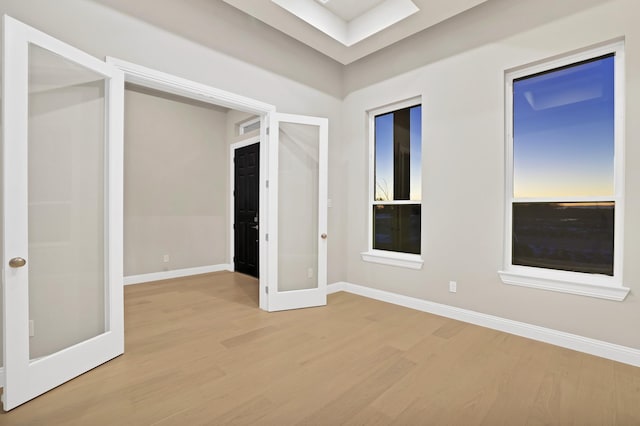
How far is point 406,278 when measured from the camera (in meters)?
3.78

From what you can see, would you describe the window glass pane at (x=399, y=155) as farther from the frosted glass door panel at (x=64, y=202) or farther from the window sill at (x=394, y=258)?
the frosted glass door panel at (x=64, y=202)

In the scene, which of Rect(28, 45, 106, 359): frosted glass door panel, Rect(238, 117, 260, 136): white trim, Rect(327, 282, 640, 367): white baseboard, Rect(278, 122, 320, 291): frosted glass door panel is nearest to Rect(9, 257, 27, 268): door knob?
Rect(28, 45, 106, 359): frosted glass door panel

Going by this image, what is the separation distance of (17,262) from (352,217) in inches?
139

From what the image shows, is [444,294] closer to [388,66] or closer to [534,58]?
[534,58]

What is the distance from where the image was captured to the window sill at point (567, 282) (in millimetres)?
2445

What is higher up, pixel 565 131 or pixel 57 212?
pixel 565 131

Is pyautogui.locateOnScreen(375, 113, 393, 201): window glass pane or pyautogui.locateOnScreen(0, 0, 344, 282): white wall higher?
pyautogui.locateOnScreen(0, 0, 344, 282): white wall

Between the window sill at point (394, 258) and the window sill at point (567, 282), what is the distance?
933mm

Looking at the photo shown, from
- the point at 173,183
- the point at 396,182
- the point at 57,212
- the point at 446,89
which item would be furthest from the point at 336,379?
the point at 173,183

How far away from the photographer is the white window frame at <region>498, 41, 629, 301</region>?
8.09ft

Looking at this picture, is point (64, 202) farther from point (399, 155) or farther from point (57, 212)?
point (399, 155)

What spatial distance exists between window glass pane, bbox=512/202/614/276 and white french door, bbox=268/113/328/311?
7.20 ft

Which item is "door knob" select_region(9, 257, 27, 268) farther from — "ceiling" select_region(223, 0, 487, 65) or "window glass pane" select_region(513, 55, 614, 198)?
"window glass pane" select_region(513, 55, 614, 198)

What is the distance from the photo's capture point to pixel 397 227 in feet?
13.4
